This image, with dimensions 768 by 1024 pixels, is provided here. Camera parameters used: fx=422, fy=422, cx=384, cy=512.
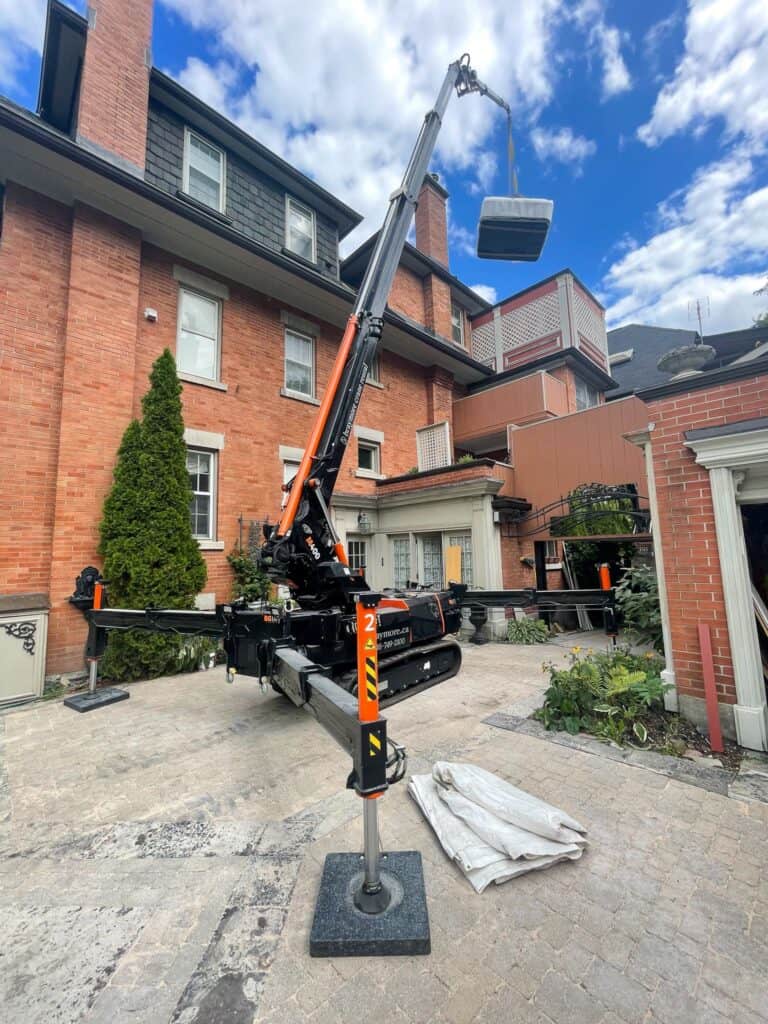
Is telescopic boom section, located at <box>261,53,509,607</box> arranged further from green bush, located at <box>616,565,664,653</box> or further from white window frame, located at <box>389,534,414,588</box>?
white window frame, located at <box>389,534,414,588</box>

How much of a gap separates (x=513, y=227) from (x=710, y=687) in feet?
19.9

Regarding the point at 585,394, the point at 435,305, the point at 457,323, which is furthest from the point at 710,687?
the point at 457,323

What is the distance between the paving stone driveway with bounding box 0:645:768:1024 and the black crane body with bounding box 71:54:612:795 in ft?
3.07

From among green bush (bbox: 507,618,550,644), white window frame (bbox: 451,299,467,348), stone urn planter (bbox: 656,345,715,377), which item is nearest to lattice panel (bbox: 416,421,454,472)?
green bush (bbox: 507,618,550,644)

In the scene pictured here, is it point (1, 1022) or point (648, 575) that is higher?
point (648, 575)

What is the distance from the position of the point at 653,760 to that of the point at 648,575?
9.10ft

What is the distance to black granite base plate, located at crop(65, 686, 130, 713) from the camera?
504 cm

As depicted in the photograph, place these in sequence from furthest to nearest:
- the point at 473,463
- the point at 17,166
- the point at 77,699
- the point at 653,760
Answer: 1. the point at 473,463
2. the point at 17,166
3. the point at 77,699
4. the point at 653,760

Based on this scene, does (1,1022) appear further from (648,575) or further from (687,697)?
(648,575)

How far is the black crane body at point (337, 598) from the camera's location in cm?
426

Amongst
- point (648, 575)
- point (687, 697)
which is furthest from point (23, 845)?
point (648, 575)

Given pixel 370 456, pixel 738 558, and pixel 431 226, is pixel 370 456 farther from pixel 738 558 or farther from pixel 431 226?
pixel 738 558

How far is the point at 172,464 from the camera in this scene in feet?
23.1

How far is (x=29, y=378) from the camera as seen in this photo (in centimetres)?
638
